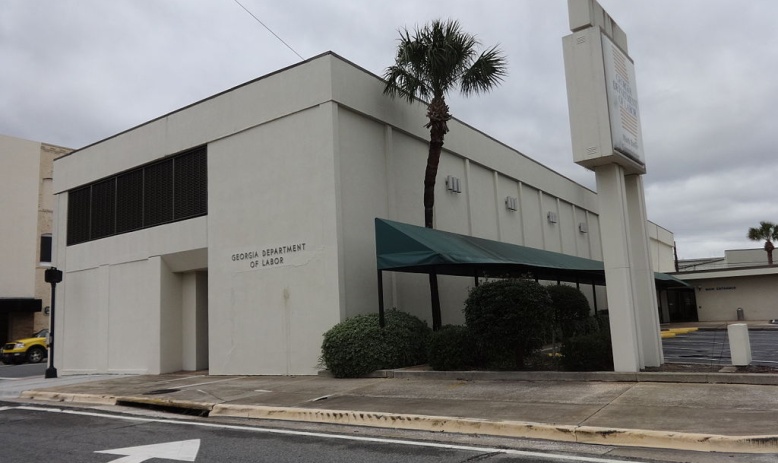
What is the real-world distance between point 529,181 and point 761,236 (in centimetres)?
3443

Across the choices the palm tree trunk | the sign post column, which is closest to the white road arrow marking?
the sign post column

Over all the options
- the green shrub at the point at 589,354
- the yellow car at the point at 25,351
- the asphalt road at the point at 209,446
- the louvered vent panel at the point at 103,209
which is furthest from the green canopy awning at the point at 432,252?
the yellow car at the point at 25,351

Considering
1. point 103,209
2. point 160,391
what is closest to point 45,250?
point 103,209

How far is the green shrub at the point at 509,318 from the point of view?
38.5 feet

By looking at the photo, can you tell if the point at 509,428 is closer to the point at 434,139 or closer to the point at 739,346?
the point at 739,346

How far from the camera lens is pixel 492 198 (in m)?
23.8

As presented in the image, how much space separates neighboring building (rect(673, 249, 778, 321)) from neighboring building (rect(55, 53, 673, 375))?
783 inches

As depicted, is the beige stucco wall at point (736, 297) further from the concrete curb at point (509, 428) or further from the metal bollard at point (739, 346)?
the concrete curb at point (509, 428)

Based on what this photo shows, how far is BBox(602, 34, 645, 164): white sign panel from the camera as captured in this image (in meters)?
11.2

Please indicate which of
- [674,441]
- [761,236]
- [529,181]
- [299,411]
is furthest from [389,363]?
[761,236]

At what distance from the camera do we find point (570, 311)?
17.4 m

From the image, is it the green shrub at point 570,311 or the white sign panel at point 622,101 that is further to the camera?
the green shrub at point 570,311

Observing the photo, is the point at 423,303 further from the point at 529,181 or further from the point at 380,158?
the point at 529,181

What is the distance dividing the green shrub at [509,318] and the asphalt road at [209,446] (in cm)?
486
